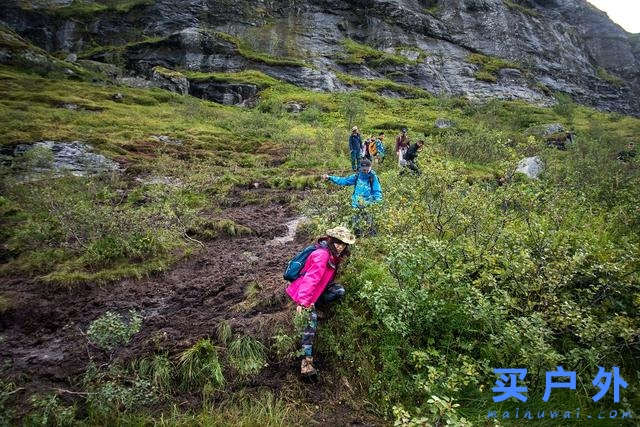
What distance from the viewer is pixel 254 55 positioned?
7156 centimetres

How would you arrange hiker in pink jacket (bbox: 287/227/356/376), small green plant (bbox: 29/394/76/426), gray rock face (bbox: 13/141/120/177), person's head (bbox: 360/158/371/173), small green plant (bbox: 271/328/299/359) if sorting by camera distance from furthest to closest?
gray rock face (bbox: 13/141/120/177) < person's head (bbox: 360/158/371/173) < small green plant (bbox: 271/328/299/359) < hiker in pink jacket (bbox: 287/227/356/376) < small green plant (bbox: 29/394/76/426)

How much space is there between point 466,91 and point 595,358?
81.6 m

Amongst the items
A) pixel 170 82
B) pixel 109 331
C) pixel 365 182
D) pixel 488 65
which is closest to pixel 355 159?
pixel 365 182

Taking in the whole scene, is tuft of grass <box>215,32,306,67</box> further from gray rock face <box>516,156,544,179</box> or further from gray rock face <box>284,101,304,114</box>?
gray rock face <box>516,156,544,179</box>

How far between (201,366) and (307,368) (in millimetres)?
1647

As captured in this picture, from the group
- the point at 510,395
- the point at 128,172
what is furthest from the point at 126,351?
the point at 128,172

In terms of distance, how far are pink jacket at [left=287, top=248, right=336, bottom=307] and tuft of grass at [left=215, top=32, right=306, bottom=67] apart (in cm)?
7086

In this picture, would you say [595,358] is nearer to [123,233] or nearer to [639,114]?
[123,233]

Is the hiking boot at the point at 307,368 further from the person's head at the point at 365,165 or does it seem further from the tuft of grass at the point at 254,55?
the tuft of grass at the point at 254,55

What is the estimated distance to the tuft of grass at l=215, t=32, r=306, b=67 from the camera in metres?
70.1

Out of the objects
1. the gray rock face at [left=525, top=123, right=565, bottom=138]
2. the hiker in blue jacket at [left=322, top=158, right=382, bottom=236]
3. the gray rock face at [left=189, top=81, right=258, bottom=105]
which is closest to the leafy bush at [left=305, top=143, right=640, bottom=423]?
the hiker in blue jacket at [left=322, top=158, right=382, bottom=236]

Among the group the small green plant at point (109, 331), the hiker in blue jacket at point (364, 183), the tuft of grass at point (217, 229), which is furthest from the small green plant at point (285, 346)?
the tuft of grass at point (217, 229)

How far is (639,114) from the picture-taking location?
89.2 metres

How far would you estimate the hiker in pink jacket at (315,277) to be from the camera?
5.40 m
